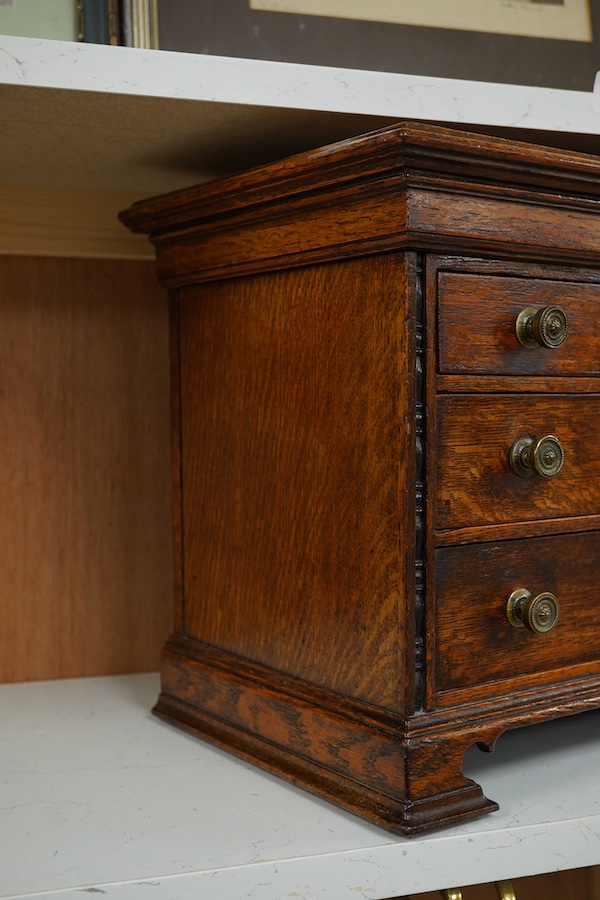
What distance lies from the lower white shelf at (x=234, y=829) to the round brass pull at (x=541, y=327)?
1.13 ft

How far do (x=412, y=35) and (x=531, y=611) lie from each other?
56 centimetres

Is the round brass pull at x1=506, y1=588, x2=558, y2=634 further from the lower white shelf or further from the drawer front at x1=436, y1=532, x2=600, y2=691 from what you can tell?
the lower white shelf

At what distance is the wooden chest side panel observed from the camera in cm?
72

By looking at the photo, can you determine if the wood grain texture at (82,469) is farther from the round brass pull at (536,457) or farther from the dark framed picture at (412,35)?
the round brass pull at (536,457)

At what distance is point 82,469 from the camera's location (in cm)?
113

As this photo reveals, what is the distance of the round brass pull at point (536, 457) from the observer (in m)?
0.75

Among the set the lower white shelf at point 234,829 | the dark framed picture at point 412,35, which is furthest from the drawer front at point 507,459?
the dark framed picture at point 412,35

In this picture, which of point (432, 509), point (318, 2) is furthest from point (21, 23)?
point (432, 509)

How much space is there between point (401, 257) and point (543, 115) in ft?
0.66

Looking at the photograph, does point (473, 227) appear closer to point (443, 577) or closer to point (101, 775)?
point (443, 577)

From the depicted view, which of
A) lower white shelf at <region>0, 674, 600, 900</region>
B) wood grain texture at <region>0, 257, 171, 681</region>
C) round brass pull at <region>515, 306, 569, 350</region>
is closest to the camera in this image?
lower white shelf at <region>0, 674, 600, 900</region>

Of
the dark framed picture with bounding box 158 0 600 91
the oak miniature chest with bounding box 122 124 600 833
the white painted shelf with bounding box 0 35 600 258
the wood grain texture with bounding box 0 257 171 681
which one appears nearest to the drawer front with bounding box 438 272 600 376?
the oak miniature chest with bounding box 122 124 600 833

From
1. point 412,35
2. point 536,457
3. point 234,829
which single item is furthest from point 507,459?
point 412,35

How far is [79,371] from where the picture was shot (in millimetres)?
1126
